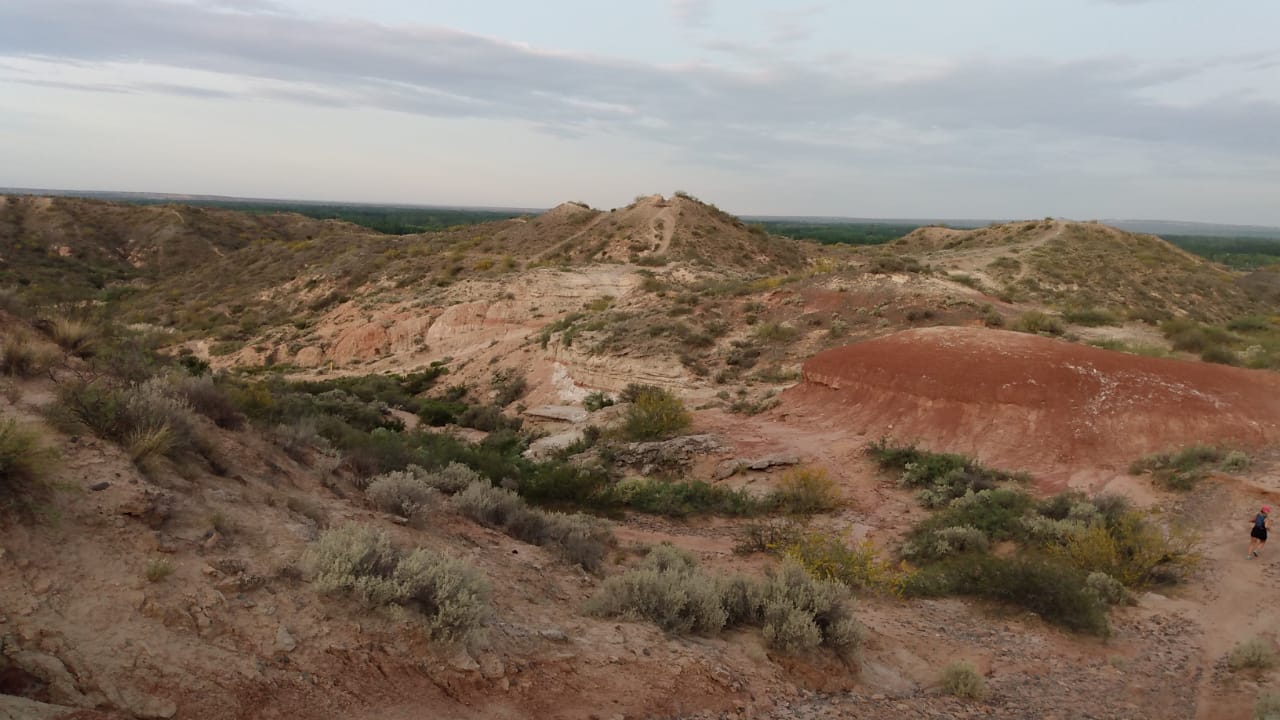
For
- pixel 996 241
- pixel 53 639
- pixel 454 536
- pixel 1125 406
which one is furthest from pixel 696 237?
pixel 53 639

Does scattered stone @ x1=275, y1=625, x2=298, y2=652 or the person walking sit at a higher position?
scattered stone @ x1=275, y1=625, x2=298, y2=652

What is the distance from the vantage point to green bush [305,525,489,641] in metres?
4.14

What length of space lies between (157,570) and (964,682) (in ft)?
18.3

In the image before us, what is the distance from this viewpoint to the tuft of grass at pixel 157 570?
3.79 meters

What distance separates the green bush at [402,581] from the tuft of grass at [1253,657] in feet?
21.1

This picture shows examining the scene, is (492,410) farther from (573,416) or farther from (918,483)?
(918,483)

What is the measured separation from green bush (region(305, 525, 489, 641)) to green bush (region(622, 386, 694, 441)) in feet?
30.8

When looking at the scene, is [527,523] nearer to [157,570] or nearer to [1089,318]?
[157,570]

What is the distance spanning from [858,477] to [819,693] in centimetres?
704

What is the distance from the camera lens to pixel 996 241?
4675 cm

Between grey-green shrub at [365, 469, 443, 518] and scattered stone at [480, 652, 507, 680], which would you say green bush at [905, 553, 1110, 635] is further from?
grey-green shrub at [365, 469, 443, 518]

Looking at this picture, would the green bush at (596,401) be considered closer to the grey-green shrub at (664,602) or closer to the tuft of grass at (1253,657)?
the grey-green shrub at (664,602)

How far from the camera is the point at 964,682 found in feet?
17.1

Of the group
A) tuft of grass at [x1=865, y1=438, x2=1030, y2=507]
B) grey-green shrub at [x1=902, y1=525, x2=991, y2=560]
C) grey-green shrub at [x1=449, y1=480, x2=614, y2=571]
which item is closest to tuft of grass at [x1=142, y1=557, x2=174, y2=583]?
grey-green shrub at [x1=449, y1=480, x2=614, y2=571]
